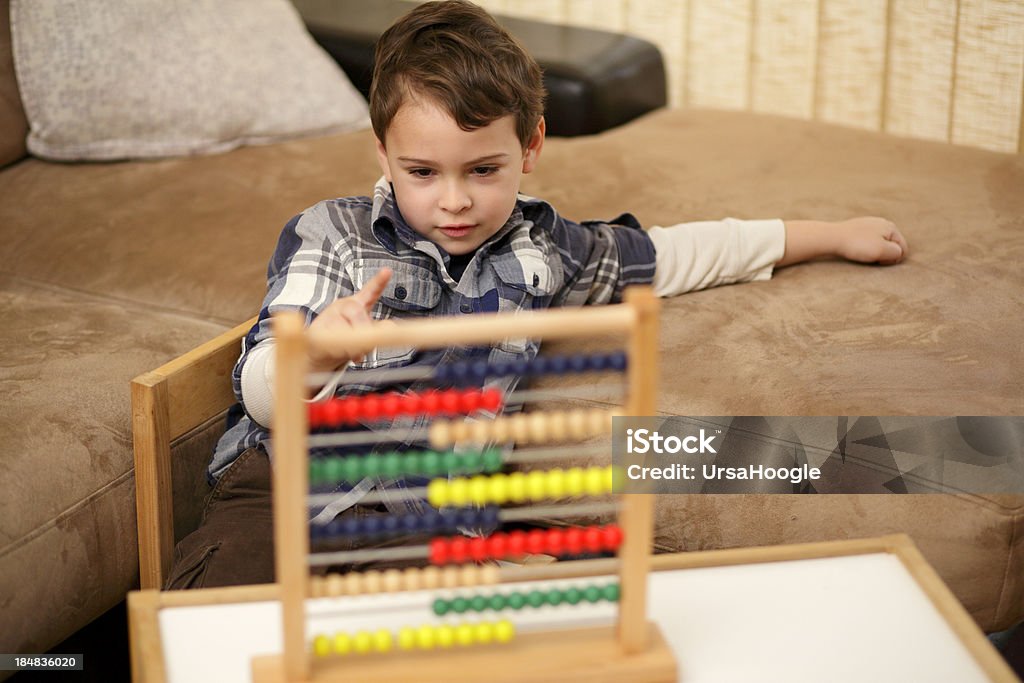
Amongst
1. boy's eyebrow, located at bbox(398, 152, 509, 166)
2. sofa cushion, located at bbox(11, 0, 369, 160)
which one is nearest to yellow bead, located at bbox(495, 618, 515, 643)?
boy's eyebrow, located at bbox(398, 152, 509, 166)

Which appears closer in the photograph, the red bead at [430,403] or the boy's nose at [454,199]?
the red bead at [430,403]

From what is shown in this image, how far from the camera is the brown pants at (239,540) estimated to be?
1220 millimetres

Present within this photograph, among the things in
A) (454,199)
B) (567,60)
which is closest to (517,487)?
(454,199)

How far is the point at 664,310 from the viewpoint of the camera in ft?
5.04

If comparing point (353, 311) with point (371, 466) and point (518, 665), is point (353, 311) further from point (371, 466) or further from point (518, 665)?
point (518, 665)

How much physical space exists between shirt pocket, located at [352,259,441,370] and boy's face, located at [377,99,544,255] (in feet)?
0.15

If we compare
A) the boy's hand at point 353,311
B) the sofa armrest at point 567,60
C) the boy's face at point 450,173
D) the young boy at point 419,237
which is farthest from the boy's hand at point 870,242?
the boy's hand at point 353,311

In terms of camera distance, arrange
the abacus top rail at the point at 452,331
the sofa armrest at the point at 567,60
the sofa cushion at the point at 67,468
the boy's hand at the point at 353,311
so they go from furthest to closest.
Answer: the sofa armrest at the point at 567,60, the sofa cushion at the point at 67,468, the boy's hand at the point at 353,311, the abacus top rail at the point at 452,331

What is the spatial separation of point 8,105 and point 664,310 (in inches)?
46.6

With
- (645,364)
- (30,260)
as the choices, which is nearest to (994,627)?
(645,364)

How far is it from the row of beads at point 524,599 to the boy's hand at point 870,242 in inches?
33.8

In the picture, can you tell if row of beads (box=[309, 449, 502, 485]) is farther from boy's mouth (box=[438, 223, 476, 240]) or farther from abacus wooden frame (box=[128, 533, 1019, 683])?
boy's mouth (box=[438, 223, 476, 240])

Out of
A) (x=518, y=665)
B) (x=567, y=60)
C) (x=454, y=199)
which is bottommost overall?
(x=518, y=665)

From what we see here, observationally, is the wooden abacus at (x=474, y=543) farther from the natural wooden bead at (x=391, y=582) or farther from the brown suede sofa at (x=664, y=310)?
the brown suede sofa at (x=664, y=310)
